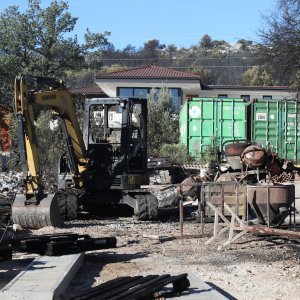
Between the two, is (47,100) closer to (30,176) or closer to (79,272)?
(30,176)

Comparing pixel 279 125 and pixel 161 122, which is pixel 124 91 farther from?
pixel 279 125

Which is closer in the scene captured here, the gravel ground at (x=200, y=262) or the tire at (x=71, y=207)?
the gravel ground at (x=200, y=262)

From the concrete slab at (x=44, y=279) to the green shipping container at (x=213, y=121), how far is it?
1955cm

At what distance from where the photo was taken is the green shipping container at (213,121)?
95.5 feet

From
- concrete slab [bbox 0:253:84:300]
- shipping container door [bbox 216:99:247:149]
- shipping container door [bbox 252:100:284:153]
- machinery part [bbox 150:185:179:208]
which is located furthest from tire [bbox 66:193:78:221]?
shipping container door [bbox 252:100:284:153]

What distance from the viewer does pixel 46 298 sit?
22.5 feet

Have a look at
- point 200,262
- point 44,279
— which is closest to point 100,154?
point 200,262

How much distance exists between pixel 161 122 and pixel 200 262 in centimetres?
2652

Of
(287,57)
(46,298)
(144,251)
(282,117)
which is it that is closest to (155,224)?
(144,251)

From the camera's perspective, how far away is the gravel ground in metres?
8.60

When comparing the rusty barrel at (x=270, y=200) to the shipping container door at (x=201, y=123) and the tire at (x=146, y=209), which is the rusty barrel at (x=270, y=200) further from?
the shipping container door at (x=201, y=123)

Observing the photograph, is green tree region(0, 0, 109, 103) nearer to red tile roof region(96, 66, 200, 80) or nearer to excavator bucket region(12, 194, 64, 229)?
red tile roof region(96, 66, 200, 80)

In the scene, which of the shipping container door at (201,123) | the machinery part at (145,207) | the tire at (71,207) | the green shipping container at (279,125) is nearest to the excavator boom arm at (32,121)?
the tire at (71,207)

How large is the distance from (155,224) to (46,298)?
8591mm
